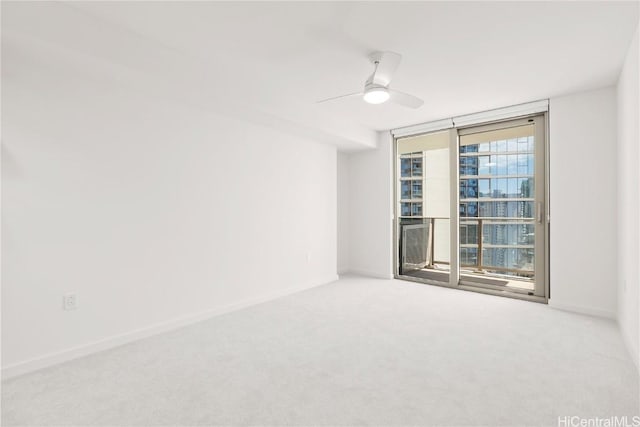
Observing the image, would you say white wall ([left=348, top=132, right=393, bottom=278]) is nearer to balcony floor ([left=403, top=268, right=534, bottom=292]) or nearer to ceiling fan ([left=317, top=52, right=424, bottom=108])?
balcony floor ([left=403, top=268, right=534, bottom=292])

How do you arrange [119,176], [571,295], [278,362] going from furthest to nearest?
[571,295], [119,176], [278,362]

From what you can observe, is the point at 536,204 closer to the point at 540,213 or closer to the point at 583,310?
the point at 540,213

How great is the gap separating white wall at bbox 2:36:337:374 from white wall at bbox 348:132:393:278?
5.68ft

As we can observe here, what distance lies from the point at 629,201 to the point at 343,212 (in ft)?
11.6

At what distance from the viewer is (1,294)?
213cm

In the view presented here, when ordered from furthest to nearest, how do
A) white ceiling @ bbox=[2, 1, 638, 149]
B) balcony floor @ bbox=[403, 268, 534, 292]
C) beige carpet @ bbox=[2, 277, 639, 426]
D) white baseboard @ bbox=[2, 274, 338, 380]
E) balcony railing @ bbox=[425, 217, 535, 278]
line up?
1. balcony floor @ bbox=[403, 268, 534, 292]
2. balcony railing @ bbox=[425, 217, 535, 278]
3. white baseboard @ bbox=[2, 274, 338, 380]
4. white ceiling @ bbox=[2, 1, 638, 149]
5. beige carpet @ bbox=[2, 277, 639, 426]

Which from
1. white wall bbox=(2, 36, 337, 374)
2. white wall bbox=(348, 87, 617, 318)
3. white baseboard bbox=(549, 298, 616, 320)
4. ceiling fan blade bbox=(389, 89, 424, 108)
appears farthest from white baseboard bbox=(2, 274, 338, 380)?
white wall bbox=(348, 87, 617, 318)

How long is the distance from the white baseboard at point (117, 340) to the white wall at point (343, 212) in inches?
70.5

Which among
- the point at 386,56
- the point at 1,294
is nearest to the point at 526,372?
the point at 386,56

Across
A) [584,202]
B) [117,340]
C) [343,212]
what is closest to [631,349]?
[584,202]

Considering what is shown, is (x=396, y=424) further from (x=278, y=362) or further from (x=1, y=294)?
(x=1, y=294)

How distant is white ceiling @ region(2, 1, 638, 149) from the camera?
2.06 m

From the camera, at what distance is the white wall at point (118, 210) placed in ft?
7.27

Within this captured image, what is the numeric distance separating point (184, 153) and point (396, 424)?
108 inches
